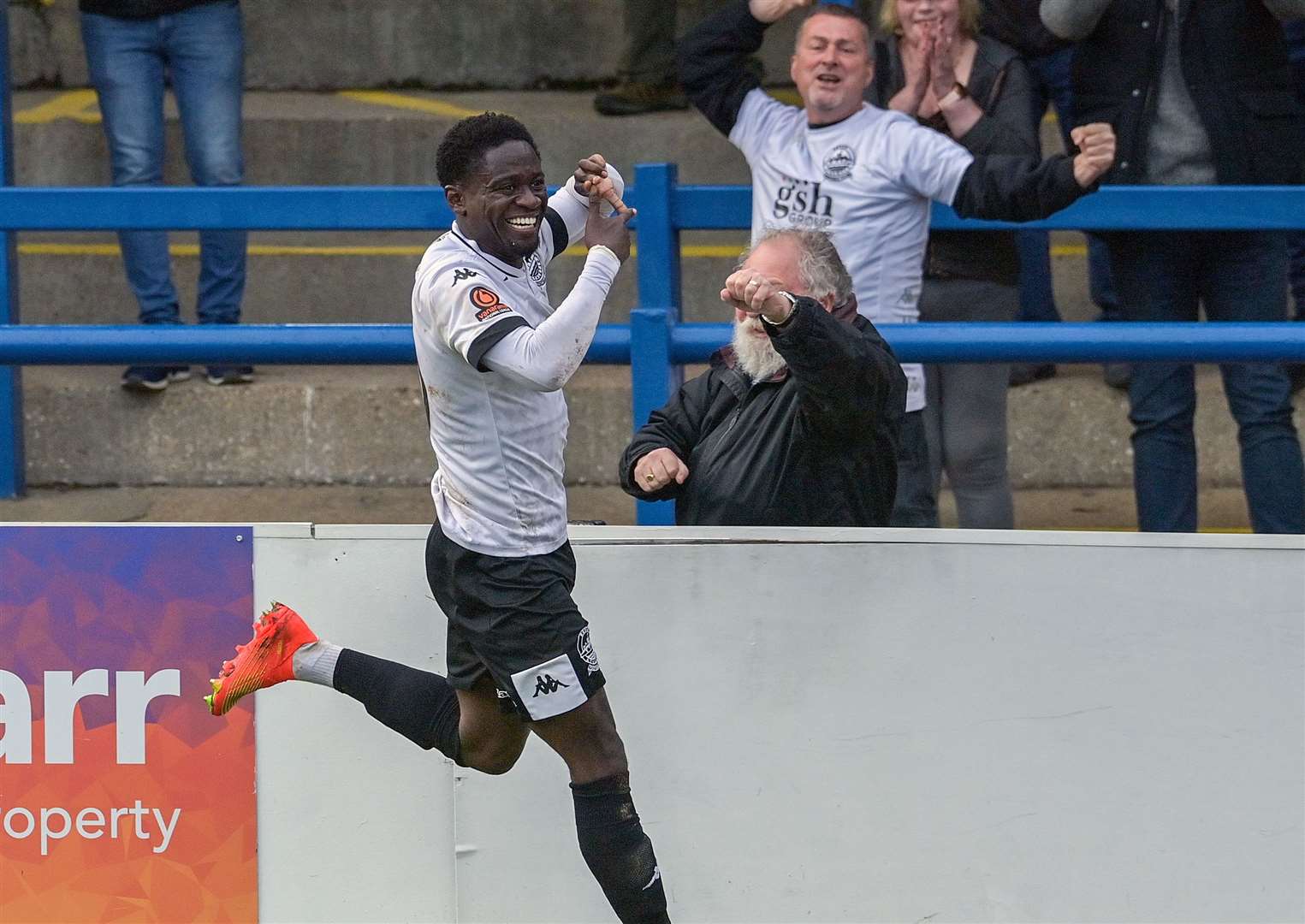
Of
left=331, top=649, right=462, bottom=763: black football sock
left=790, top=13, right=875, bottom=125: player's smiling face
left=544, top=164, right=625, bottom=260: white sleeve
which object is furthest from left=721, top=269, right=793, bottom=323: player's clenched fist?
left=790, top=13, right=875, bottom=125: player's smiling face

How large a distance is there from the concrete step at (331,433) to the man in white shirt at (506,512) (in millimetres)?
2603

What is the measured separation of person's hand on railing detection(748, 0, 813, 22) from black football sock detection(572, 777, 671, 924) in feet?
7.71

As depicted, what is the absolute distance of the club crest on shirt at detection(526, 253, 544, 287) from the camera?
3277 millimetres

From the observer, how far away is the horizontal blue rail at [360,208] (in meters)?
4.24

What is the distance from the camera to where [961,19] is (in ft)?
15.9

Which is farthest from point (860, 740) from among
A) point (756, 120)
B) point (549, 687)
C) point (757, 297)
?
point (756, 120)

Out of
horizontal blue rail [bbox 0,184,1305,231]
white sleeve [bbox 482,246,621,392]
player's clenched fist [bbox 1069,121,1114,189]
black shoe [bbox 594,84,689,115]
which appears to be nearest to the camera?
white sleeve [bbox 482,246,621,392]

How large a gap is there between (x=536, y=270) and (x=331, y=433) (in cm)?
290

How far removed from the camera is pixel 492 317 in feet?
10.0

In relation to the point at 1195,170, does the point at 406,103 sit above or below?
above

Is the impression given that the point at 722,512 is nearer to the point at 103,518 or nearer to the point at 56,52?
the point at 103,518

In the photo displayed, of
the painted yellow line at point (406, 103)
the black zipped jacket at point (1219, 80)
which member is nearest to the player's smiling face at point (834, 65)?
the black zipped jacket at point (1219, 80)

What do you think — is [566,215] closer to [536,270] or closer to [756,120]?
[536,270]

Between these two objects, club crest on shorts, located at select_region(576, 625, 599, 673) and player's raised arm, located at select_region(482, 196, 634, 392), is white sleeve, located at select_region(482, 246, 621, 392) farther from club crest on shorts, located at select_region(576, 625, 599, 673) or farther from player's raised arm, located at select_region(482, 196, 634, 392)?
club crest on shorts, located at select_region(576, 625, 599, 673)
